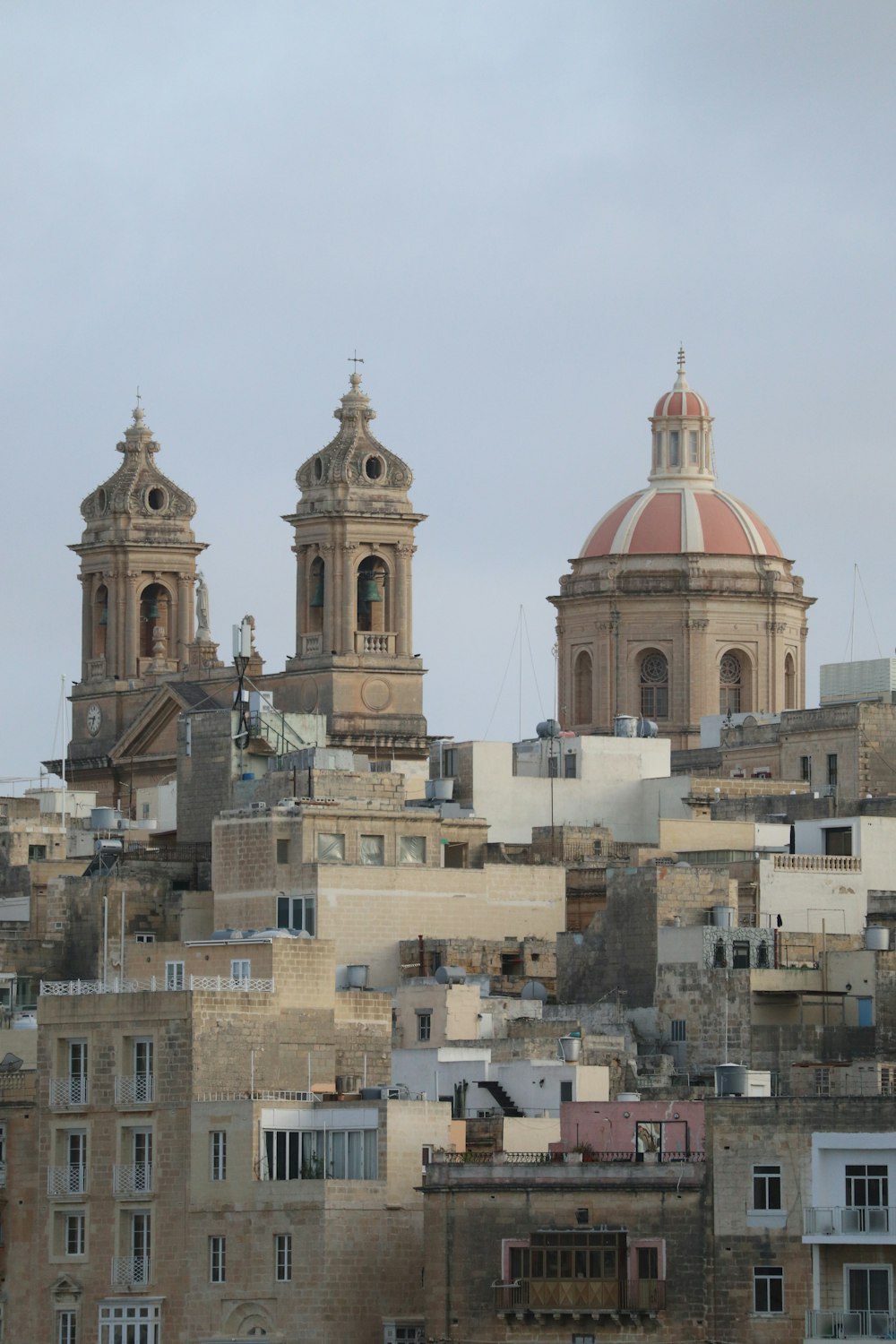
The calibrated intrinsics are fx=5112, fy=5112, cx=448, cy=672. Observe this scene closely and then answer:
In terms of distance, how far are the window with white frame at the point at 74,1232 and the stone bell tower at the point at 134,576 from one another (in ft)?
184

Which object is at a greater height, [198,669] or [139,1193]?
[198,669]

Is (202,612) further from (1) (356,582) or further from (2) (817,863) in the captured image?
(2) (817,863)

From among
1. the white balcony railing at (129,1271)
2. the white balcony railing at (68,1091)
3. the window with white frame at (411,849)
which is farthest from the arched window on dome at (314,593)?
the white balcony railing at (129,1271)

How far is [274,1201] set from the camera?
73.6m

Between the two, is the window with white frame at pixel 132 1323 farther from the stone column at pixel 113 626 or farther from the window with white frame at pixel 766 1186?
the stone column at pixel 113 626

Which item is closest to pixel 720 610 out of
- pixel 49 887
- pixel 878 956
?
pixel 49 887

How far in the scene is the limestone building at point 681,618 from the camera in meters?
132

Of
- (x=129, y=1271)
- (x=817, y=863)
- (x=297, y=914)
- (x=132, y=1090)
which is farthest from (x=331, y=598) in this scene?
(x=129, y=1271)

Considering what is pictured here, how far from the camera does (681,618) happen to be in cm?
13300

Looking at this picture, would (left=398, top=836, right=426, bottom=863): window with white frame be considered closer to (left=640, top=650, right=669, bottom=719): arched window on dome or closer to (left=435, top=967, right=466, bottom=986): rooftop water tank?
(left=435, top=967, right=466, bottom=986): rooftop water tank

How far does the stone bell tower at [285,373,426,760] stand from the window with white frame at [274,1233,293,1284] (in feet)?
166

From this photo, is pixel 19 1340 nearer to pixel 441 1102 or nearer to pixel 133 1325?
pixel 133 1325

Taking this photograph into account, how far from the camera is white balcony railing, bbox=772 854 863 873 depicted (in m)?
90.4

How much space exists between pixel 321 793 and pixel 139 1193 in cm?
1669
